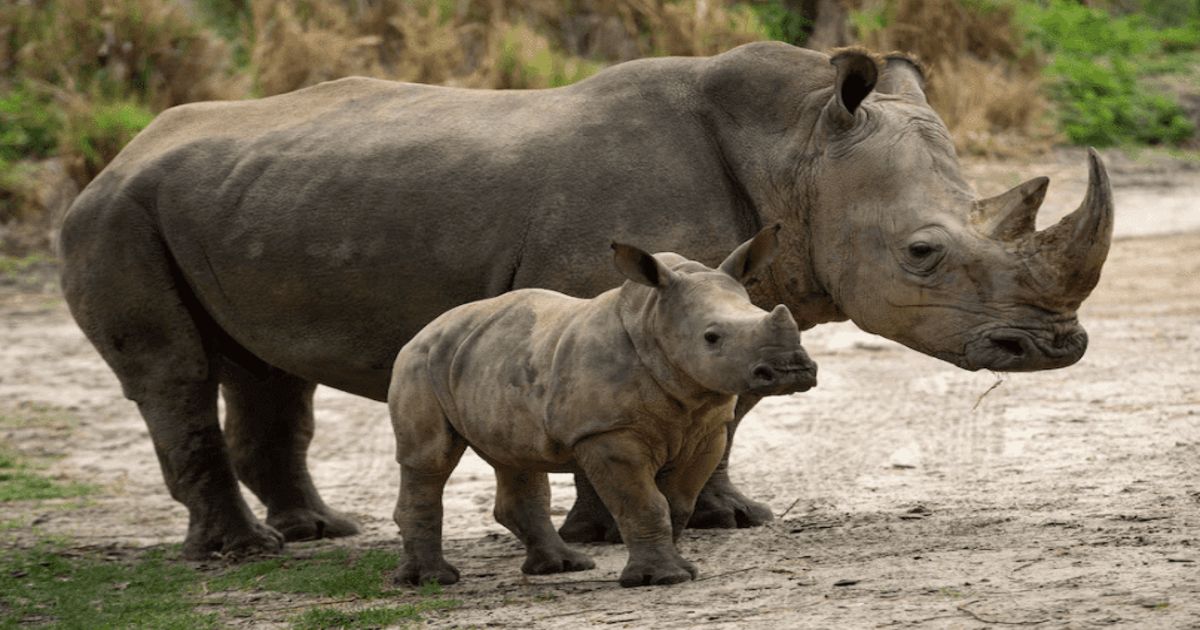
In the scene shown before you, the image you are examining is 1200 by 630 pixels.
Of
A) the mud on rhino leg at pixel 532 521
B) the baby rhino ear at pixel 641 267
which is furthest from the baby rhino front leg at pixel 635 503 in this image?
the mud on rhino leg at pixel 532 521

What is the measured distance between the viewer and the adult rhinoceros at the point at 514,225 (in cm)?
675

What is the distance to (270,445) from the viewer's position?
857cm

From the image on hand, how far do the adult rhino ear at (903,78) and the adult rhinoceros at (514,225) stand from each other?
1 centimetres

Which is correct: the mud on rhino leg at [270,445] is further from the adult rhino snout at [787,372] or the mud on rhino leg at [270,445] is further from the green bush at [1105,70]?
the green bush at [1105,70]

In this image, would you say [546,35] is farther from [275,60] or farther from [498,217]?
[498,217]

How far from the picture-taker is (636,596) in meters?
5.93

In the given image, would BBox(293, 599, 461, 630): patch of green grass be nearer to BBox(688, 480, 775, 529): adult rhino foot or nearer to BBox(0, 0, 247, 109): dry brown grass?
BBox(688, 480, 775, 529): adult rhino foot

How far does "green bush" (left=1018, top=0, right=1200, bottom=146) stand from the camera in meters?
17.5

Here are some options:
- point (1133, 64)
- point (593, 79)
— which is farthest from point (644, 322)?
point (1133, 64)

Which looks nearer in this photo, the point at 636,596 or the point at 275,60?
the point at 636,596

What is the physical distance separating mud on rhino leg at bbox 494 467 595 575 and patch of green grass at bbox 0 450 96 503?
3.68 m

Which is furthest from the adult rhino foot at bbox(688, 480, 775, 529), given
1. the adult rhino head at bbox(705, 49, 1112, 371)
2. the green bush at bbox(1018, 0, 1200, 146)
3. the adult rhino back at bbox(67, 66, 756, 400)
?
the green bush at bbox(1018, 0, 1200, 146)

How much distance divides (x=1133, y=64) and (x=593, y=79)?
1216 cm

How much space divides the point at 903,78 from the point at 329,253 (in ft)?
7.53
